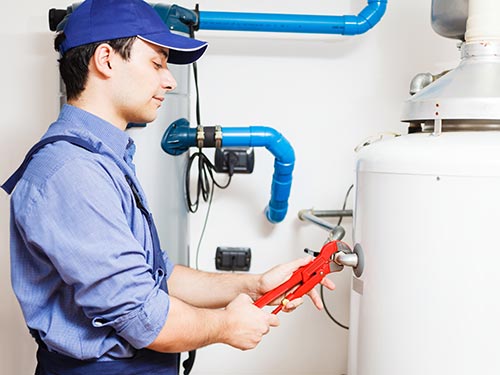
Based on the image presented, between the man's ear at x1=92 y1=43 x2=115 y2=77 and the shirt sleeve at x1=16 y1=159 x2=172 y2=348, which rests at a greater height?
the man's ear at x1=92 y1=43 x2=115 y2=77

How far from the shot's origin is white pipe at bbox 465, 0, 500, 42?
3.92ft

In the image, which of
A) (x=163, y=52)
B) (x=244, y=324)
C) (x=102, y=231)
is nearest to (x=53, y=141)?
(x=102, y=231)

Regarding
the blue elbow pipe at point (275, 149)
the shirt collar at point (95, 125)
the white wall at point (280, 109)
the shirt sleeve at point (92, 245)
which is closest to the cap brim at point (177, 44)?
the shirt collar at point (95, 125)

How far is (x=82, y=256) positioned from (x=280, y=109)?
117 cm

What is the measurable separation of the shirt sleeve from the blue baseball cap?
0.92 feet

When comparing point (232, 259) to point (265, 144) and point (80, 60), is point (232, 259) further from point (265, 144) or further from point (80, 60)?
point (80, 60)

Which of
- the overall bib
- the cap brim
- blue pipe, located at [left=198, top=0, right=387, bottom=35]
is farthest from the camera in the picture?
blue pipe, located at [left=198, top=0, right=387, bottom=35]

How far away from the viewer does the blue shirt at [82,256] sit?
2.92 ft

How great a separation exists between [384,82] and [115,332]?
1.31 m

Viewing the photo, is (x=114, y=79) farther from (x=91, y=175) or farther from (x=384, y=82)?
(x=384, y=82)

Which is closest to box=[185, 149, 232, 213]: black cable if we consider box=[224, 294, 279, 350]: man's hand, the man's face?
the man's face

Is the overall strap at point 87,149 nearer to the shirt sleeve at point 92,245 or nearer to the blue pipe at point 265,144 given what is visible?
the shirt sleeve at point 92,245

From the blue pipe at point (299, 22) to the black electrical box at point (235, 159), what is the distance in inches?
14.9

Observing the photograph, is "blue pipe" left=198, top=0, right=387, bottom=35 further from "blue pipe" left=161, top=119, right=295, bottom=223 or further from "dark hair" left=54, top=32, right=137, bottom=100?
"dark hair" left=54, top=32, right=137, bottom=100
